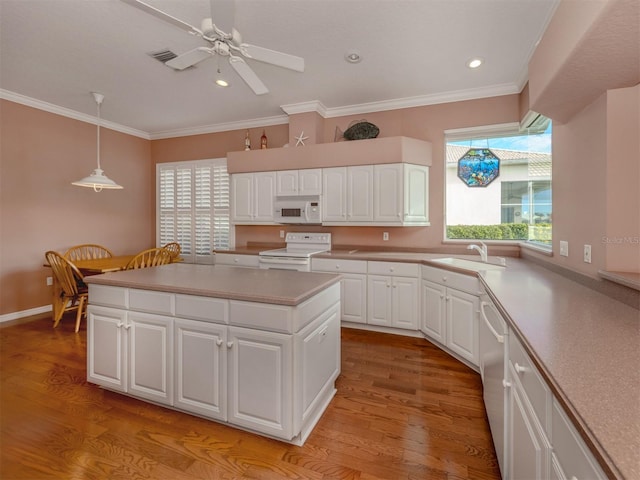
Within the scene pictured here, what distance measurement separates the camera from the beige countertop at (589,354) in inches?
23.7

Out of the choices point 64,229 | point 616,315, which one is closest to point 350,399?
point 616,315

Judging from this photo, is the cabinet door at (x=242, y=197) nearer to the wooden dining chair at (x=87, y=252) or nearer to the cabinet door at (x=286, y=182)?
the cabinet door at (x=286, y=182)

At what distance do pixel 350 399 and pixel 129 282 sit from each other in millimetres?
1753

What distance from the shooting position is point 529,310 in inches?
A: 55.1

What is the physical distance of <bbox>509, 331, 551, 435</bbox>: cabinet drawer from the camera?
2.97ft

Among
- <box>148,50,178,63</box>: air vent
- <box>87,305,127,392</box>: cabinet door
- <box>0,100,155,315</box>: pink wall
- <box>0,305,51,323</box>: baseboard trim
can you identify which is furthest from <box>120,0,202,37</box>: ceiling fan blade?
<box>0,305,51,323</box>: baseboard trim

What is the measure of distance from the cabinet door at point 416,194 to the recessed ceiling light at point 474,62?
1.13 m

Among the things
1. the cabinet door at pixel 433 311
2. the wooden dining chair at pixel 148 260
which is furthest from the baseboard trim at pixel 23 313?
the cabinet door at pixel 433 311

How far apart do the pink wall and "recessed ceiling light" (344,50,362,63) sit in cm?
420

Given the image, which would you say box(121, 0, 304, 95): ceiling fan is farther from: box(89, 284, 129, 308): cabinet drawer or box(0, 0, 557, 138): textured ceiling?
box(89, 284, 129, 308): cabinet drawer

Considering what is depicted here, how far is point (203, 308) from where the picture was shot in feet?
6.07

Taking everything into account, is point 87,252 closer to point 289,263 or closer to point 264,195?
point 264,195

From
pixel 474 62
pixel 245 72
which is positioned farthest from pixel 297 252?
pixel 474 62

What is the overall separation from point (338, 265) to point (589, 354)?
274cm
